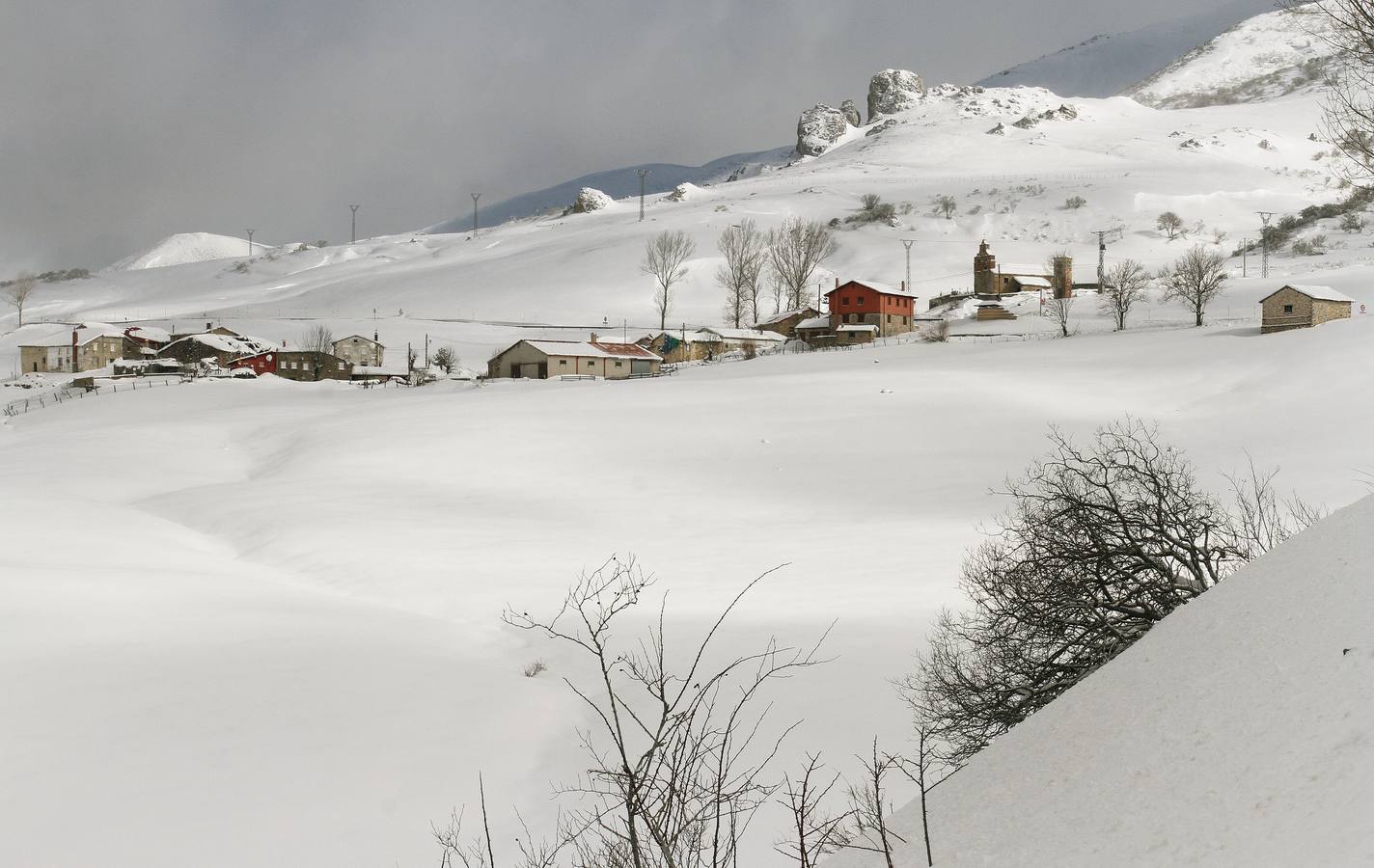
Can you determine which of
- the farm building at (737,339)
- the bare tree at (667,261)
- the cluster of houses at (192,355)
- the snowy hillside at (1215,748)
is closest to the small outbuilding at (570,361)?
the farm building at (737,339)

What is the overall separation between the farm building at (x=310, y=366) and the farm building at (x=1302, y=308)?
3010 inches

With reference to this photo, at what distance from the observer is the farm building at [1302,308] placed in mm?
57906

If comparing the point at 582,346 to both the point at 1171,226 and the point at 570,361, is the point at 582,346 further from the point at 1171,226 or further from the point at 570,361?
the point at 1171,226

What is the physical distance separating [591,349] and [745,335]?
1999 centimetres

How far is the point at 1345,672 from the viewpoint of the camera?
3357mm

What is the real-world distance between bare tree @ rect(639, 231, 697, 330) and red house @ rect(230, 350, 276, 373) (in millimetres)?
47548

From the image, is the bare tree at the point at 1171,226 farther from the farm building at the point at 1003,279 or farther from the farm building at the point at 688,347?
the farm building at the point at 688,347

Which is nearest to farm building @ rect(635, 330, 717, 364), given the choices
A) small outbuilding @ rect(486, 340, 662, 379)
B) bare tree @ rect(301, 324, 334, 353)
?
small outbuilding @ rect(486, 340, 662, 379)

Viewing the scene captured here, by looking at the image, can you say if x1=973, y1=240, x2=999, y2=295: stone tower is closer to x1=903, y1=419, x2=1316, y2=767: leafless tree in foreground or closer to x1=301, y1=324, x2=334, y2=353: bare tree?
x1=301, y1=324, x2=334, y2=353: bare tree

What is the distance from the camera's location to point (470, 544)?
26.9 meters

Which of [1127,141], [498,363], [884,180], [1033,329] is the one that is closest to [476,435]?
[498,363]

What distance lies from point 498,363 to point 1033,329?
45354mm

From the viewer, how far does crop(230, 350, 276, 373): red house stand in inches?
3666

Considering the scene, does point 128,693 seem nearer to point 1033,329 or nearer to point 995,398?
point 995,398
